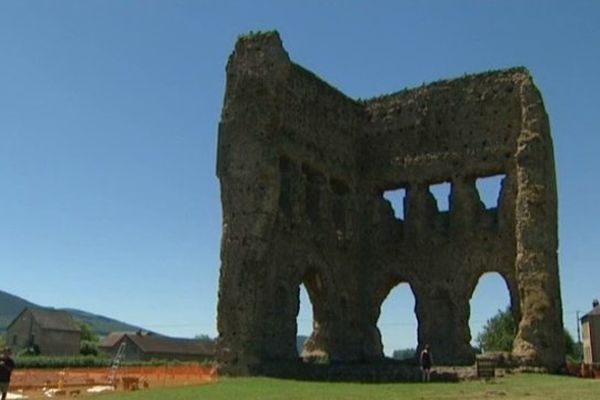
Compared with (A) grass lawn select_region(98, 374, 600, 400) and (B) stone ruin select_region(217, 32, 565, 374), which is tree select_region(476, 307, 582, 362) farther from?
(A) grass lawn select_region(98, 374, 600, 400)

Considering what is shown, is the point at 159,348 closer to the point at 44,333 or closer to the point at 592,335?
the point at 44,333

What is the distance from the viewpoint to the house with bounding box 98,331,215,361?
76125mm

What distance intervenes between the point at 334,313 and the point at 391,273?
11.0 ft

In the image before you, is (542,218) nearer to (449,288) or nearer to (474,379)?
(449,288)

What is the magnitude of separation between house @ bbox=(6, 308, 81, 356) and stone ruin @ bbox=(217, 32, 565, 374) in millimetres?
48399

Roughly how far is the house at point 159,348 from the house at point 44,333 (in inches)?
215

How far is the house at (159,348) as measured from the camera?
76.1m

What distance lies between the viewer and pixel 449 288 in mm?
31484

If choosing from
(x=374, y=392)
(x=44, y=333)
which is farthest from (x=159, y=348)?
(x=374, y=392)

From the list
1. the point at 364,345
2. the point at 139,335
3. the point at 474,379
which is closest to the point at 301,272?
the point at 364,345

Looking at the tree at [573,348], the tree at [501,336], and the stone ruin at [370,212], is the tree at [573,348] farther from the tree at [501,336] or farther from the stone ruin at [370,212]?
the stone ruin at [370,212]

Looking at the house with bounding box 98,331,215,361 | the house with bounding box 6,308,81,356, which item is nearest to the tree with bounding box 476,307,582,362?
the house with bounding box 98,331,215,361

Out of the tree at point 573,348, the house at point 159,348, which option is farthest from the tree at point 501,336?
the house at point 159,348

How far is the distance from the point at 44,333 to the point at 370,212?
165ft
